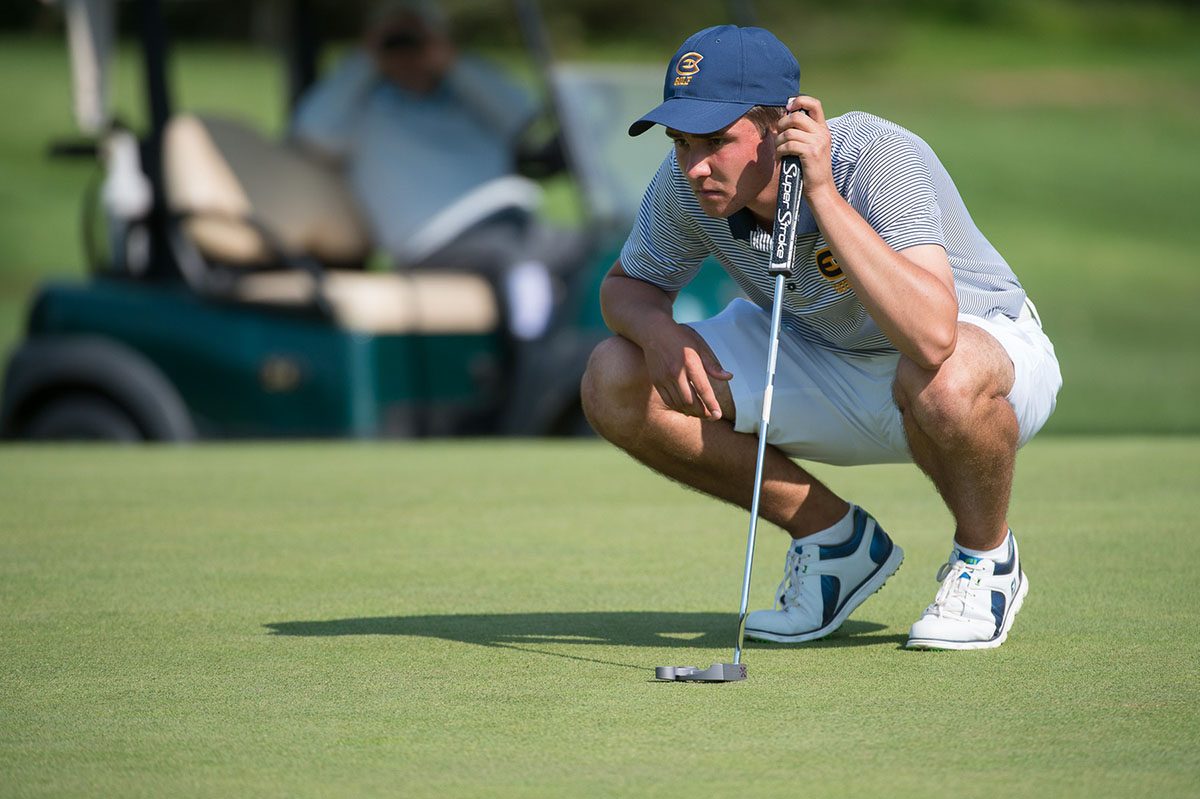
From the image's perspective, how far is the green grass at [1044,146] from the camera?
1455 cm

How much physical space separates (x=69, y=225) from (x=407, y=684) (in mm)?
22446

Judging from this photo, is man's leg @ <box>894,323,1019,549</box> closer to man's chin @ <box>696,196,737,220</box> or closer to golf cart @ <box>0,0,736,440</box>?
man's chin @ <box>696,196,737,220</box>

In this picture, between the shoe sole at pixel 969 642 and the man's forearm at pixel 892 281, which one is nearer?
the man's forearm at pixel 892 281

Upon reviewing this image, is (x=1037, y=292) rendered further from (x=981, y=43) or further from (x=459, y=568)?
(x=981, y=43)

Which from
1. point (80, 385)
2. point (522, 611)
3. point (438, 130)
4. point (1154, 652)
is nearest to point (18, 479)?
point (80, 385)

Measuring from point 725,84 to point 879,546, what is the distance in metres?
0.96

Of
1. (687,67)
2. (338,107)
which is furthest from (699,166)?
(338,107)

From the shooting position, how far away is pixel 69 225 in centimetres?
2445

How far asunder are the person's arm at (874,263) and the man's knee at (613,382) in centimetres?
61

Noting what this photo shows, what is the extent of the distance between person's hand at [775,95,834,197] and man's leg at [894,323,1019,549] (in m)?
0.38

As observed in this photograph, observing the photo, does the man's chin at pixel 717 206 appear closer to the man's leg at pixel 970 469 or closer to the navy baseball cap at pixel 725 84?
the navy baseball cap at pixel 725 84

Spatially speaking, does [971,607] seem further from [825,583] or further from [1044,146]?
[1044,146]

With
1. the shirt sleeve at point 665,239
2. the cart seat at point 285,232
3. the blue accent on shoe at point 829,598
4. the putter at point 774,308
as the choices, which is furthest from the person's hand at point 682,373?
the cart seat at point 285,232

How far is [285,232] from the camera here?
7746 mm
